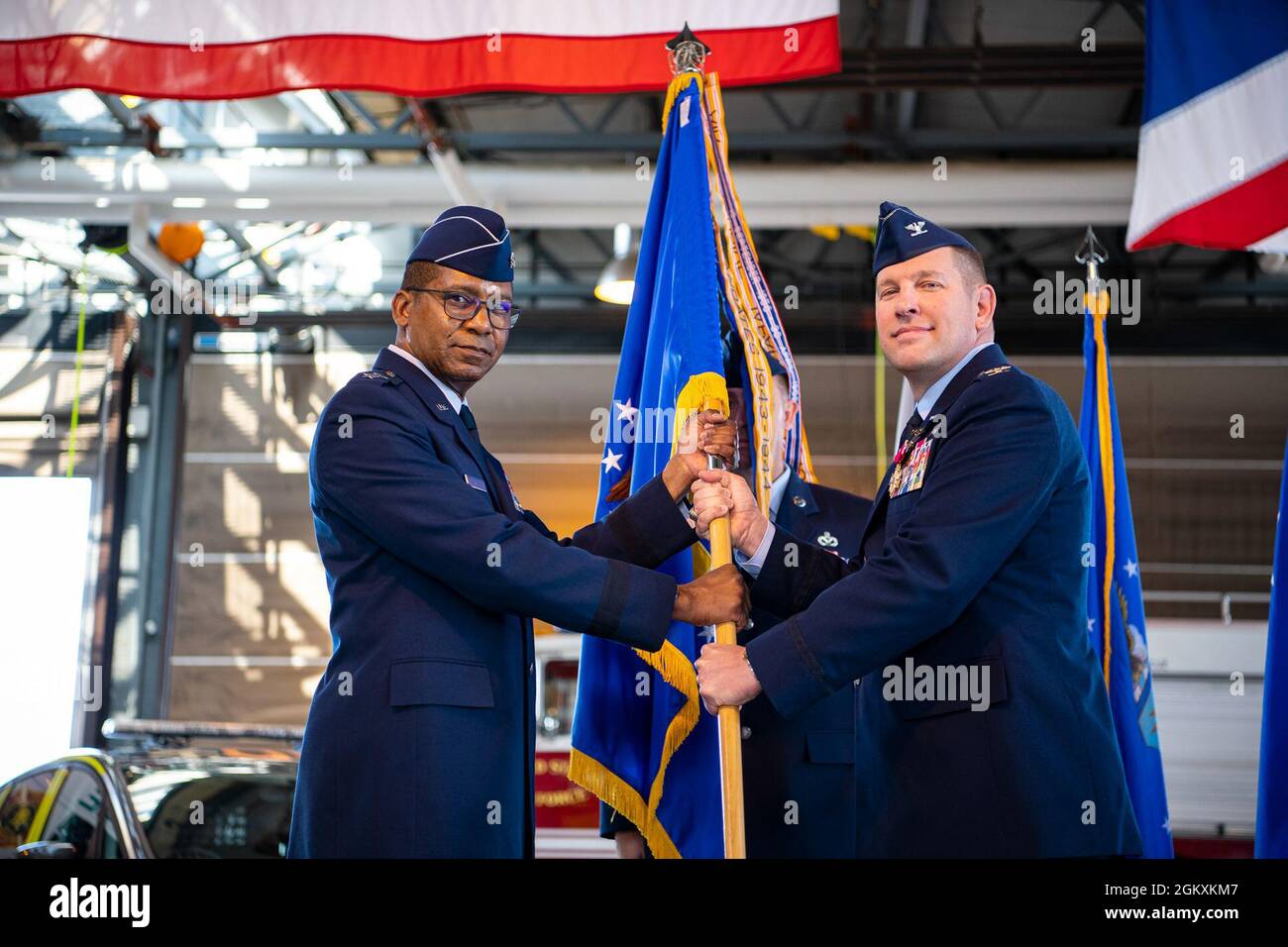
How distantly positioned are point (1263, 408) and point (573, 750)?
8.78 m

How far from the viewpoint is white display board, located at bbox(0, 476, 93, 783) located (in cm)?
880

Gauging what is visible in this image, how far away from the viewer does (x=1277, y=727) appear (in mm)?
3434

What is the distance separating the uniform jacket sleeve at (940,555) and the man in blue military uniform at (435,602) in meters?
0.28

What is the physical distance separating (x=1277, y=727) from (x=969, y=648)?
1.78m

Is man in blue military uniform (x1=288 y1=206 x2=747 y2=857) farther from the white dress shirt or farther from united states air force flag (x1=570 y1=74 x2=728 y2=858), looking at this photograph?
united states air force flag (x1=570 y1=74 x2=728 y2=858)

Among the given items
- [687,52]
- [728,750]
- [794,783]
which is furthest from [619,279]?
[728,750]

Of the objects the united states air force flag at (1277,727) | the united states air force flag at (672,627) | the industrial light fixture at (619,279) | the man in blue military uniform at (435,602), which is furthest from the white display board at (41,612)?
the united states air force flag at (1277,727)

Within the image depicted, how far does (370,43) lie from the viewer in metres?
4.07

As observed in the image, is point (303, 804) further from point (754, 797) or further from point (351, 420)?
point (754, 797)

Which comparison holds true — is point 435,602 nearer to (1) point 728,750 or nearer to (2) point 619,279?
(1) point 728,750

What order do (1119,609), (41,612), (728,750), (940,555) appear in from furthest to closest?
(41,612)
(1119,609)
(728,750)
(940,555)


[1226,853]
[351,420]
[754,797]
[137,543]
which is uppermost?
[137,543]

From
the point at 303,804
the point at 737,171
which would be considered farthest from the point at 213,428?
the point at 303,804

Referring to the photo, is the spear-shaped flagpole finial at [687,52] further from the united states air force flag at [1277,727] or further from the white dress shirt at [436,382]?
the united states air force flag at [1277,727]
